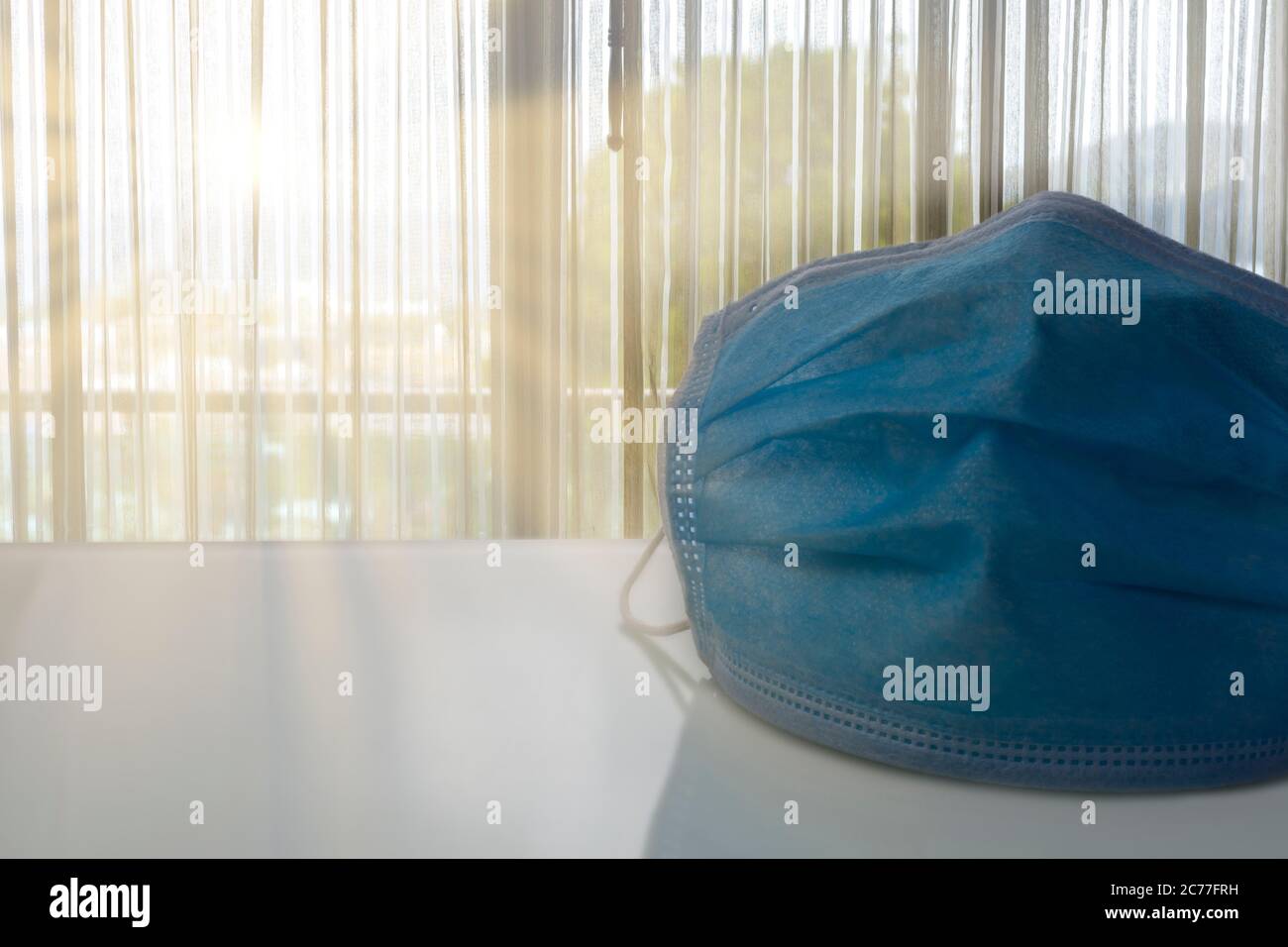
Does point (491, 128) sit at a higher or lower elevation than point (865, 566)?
higher

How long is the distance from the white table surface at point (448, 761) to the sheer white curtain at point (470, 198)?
127 cm

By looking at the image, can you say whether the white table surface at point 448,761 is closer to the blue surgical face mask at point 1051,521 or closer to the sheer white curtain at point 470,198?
the blue surgical face mask at point 1051,521

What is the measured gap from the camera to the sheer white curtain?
233 centimetres

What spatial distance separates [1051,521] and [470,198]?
80.4 inches

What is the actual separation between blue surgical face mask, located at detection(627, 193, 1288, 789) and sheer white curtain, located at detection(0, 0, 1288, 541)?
1703 millimetres

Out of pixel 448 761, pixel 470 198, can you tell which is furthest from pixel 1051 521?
pixel 470 198

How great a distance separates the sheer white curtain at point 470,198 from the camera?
91.6 inches

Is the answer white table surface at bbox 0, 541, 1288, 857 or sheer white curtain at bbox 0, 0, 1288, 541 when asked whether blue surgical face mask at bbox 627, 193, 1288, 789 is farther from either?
sheer white curtain at bbox 0, 0, 1288, 541

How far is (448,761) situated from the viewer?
0.69m

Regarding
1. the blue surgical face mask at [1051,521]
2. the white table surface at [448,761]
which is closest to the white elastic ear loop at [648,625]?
the white table surface at [448,761]

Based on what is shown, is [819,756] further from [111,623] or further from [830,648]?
[111,623]

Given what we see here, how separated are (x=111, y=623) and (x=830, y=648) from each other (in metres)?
0.89
